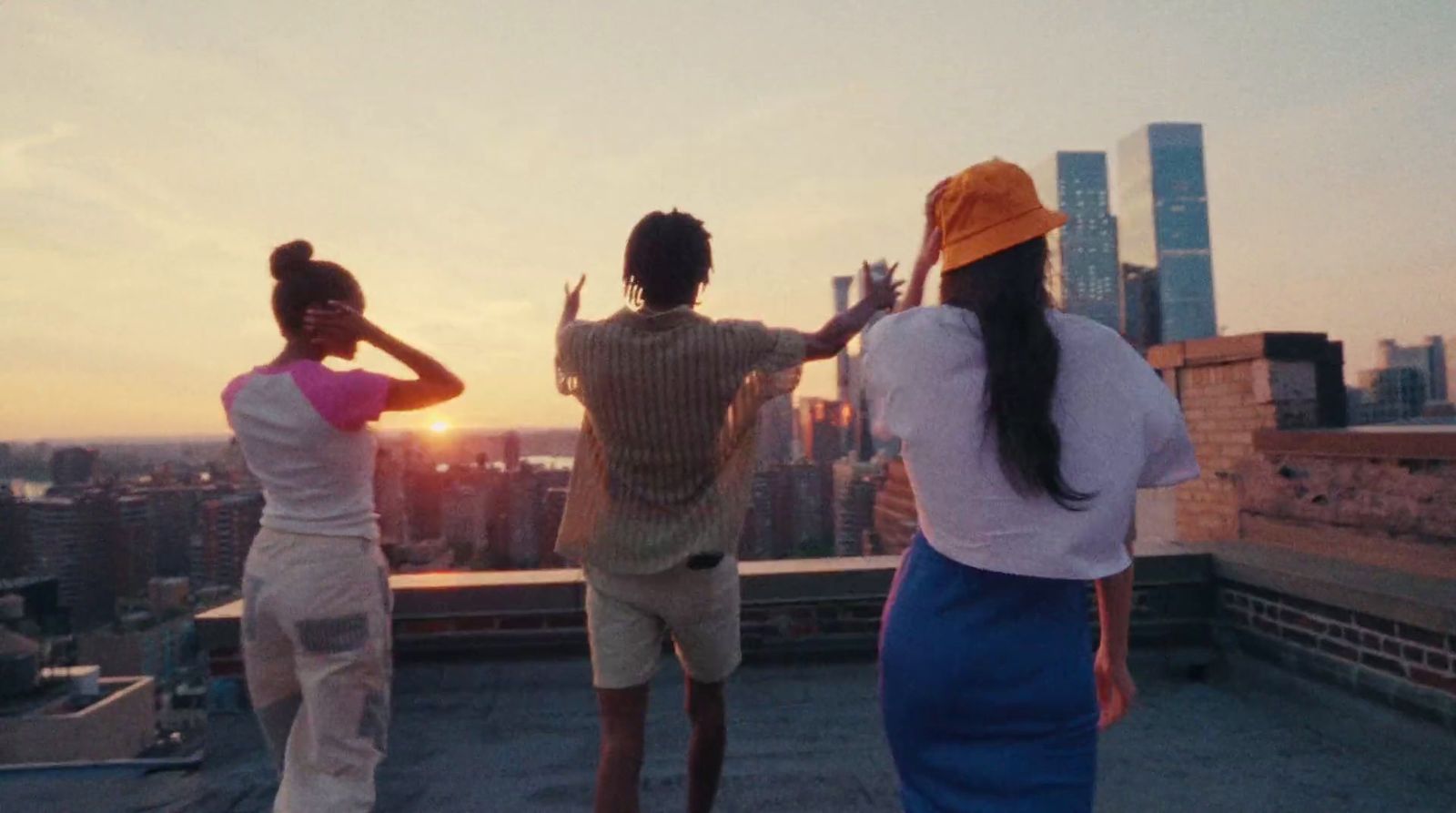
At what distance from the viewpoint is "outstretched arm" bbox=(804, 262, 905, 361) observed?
1.98m

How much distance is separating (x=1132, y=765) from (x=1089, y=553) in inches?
87.4

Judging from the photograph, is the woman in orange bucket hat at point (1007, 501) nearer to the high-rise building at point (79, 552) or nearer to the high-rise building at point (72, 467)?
the high-rise building at point (79, 552)

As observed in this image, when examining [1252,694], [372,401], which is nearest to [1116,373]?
[372,401]

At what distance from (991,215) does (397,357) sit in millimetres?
1286

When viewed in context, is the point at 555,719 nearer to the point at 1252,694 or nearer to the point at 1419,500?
the point at 1252,694

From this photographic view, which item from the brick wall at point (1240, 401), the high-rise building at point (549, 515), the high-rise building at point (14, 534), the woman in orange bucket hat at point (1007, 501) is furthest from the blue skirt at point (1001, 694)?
the high-rise building at point (14, 534)

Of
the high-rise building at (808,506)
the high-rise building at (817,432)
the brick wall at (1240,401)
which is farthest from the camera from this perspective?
the high-rise building at (817,432)

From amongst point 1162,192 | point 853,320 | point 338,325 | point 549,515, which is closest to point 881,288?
point 853,320

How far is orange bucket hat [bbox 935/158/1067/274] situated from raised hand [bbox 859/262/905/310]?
45 centimetres

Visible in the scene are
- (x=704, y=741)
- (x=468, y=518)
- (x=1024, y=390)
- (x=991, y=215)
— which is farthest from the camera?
(x=468, y=518)

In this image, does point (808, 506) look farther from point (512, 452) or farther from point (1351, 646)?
point (1351, 646)

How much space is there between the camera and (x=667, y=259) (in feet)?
6.94

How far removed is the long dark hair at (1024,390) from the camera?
4.38 feet

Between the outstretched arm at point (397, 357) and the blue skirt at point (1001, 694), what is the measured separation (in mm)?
1184
